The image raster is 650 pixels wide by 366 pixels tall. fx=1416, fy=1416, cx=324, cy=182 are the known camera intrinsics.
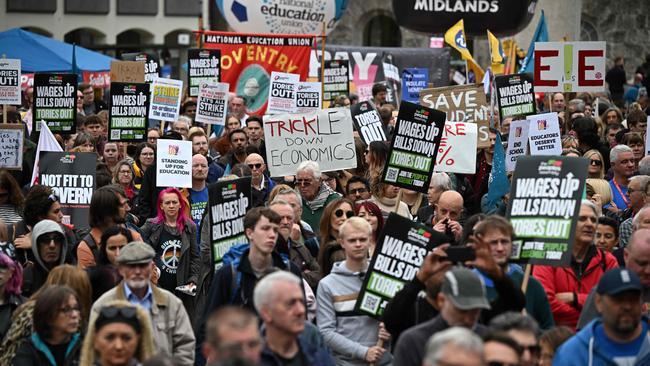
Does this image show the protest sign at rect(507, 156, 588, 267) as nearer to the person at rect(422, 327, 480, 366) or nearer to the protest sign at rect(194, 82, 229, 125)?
the person at rect(422, 327, 480, 366)

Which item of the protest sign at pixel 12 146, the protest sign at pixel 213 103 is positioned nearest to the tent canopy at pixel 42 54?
the protest sign at pixel 213 103

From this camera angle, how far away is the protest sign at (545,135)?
14469 millimetres

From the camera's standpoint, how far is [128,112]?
1655 centimetres

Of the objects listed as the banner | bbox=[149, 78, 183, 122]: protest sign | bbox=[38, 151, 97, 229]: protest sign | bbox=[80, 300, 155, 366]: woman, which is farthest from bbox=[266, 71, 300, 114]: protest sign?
bbox=[80, 300, 155, 366]: woman

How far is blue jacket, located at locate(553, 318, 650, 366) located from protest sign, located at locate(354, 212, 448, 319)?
1687 millimetres

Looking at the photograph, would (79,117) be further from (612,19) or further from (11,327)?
(612,19)

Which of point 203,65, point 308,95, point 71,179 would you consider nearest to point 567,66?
point 308,95

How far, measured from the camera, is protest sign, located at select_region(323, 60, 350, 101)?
2200cm

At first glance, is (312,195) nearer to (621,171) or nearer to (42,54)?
(621,171)

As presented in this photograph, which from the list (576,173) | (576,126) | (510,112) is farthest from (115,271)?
(510,112)

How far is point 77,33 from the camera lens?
48.5 m

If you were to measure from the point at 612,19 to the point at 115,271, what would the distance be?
123ft

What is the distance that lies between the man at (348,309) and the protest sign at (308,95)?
10245mm

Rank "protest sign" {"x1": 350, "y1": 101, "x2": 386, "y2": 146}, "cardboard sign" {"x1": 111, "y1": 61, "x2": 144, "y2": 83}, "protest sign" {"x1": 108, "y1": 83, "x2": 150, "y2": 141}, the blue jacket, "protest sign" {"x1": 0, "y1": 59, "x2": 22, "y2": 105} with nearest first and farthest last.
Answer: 1. the blue jacket
2. "protest sign" {"x1": 350, "y1": 101, "x2": 386, "y2": 146}
3. "protest sign" {"x1": 108, "y1": 83, "x2": 150, "y2": 141}
4. "protest sign" {"x1": 0, "y1": 59, "x2": 22, "y2": 105}
5. "cardboard sign" {"x1": 111, "y1": 61, "x2": 144, "y2": 83}
